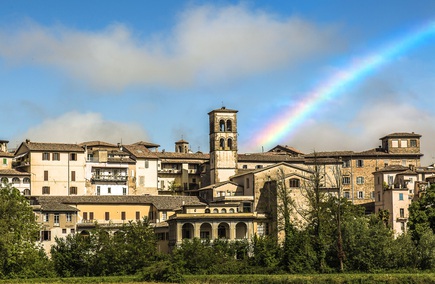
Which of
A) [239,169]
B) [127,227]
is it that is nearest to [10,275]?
[127,227]

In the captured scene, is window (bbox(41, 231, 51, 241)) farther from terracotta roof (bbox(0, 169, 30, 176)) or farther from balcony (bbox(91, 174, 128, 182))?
balcony (bbox(91, 174, 128, 182))

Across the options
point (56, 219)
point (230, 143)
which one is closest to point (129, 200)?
point (56, 219)

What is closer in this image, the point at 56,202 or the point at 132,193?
the point at 56,202

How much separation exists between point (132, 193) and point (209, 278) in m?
32.4

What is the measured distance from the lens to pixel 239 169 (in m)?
107

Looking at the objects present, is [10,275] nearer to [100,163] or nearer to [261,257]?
[261,257]

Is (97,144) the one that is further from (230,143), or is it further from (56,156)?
(230,143)

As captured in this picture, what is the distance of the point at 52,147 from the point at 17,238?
91.1ft

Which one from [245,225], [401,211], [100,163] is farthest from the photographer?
[100,163]

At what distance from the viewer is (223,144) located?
104 metres

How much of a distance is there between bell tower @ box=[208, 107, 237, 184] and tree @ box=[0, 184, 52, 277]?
107 ft

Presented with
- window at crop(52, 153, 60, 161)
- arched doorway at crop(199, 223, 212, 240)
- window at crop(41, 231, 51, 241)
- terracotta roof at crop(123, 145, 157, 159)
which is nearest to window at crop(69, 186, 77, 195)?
window at crop(52, 153, 60, 161)

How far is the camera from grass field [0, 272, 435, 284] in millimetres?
71188

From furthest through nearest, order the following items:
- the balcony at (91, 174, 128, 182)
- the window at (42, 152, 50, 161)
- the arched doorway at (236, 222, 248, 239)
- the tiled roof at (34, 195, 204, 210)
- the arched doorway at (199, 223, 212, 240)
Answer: the balcony at (91, 174, 128, 182) → the window at (42, 152, 50, 161) → the tiled roof at (34, 195, 204, 210) → the arched doorway at (236, 222, 248, 239) → the arched doorway at (199, 223, 212, 240)
